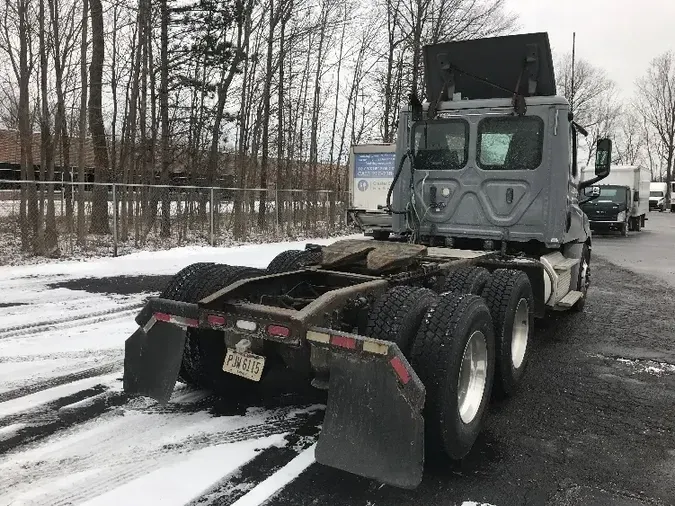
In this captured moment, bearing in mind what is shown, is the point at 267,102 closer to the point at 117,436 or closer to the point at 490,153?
the point at 490,153

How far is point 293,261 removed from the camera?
5.64 meters

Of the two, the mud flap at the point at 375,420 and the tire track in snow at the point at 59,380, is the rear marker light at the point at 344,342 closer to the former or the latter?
the mud flap at the point at 375,420

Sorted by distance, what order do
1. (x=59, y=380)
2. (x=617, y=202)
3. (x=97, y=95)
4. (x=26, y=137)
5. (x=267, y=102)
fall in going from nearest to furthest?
1. (x=59, y=380)
2. (x=26, y=137)
3. (x=97, y=95)
4. (x=267, y=102)
5. (x=617, y=202)

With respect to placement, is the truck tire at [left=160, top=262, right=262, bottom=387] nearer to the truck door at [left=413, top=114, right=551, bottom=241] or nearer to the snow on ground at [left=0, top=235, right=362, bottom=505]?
the snow on ground at [left=0, top=235, right=362, bottom=505]

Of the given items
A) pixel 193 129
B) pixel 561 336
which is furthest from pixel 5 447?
pixel 193 129

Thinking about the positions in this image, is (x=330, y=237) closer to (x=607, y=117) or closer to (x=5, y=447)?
(x=5, y=447)

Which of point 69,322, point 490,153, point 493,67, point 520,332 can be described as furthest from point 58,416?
point 493,67

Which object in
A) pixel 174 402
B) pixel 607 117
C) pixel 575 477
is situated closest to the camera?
pixel 575 477

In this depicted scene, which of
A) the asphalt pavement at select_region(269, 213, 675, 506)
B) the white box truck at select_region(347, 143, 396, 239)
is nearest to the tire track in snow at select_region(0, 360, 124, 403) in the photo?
the asphalt pavement at select_region(269, 213, 675, 506)

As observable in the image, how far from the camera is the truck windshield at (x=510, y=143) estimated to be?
6.58 metres

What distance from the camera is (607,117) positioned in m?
67.4

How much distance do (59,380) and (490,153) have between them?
16.7ft

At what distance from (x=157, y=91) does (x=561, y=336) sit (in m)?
15.5

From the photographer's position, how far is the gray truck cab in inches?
259
